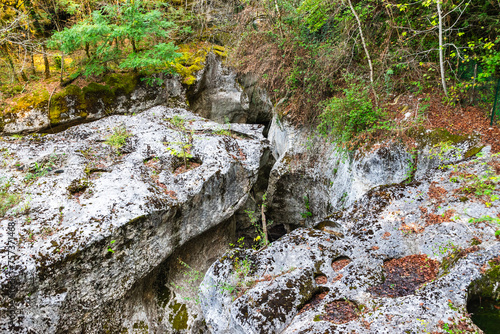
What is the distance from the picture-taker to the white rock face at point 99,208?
438cm

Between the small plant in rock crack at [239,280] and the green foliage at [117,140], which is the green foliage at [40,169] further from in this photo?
the small plant in rock crack at [239,280]

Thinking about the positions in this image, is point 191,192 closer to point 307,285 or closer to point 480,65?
point 307,285

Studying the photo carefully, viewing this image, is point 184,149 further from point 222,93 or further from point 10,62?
point 10,62

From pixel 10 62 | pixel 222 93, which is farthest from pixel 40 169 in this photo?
pixel 222 93

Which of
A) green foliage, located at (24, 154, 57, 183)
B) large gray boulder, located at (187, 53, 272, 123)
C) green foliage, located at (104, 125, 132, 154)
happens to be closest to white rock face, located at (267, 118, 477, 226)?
large gray boulder, located at (187, 53, 272, 123)

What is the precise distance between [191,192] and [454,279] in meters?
5.27

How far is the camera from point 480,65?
18.6 ft

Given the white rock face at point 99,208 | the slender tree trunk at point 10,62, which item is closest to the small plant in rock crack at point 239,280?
the white rock face at point 99,208

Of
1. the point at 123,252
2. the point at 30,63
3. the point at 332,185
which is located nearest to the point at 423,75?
the point at 332,185

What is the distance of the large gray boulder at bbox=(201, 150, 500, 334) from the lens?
283cm

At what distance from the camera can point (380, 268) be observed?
3789 millimetres

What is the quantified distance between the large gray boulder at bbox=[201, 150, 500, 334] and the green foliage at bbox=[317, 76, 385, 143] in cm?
226

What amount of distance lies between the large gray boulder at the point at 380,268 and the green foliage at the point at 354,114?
7.40ft

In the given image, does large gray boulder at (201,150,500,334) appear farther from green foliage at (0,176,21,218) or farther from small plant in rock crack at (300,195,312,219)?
small plant in rock crack at (300,195,312,219)
